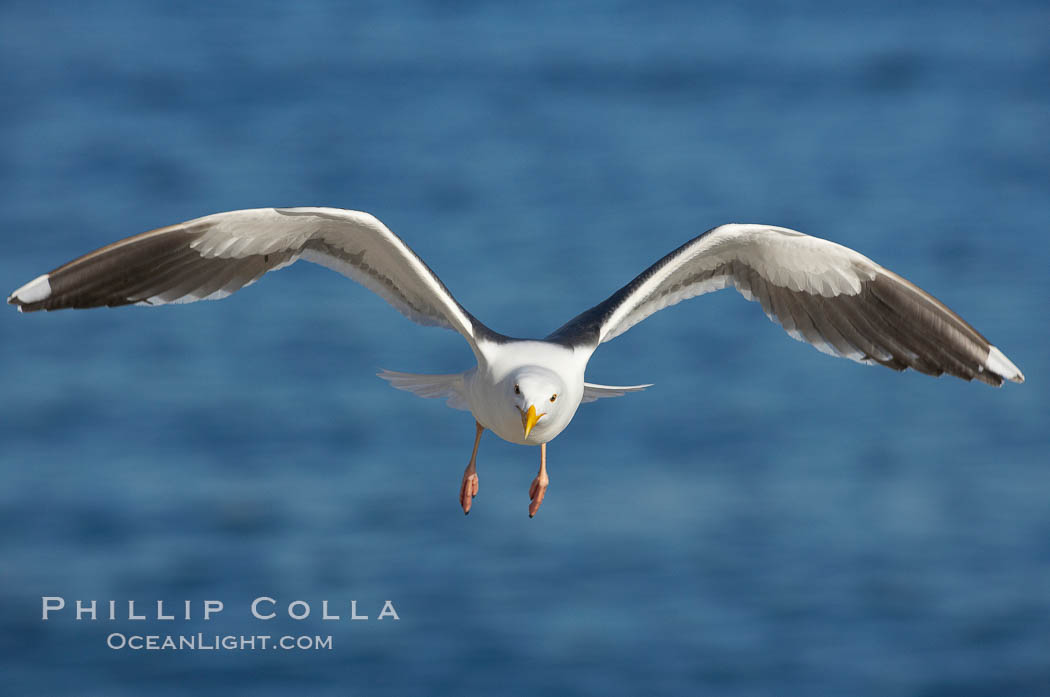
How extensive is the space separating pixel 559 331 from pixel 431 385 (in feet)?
2.64

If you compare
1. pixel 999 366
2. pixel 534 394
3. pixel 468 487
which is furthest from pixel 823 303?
pixel 468 487

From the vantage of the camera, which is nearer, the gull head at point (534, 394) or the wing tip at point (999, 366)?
the gull head at point (534, 394)

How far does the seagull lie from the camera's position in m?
6.59

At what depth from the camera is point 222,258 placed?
22.5 ft

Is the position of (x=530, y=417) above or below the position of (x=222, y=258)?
below

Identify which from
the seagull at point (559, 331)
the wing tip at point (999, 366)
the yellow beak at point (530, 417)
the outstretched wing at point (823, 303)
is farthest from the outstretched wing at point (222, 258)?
the wing tip at point (999, 366)

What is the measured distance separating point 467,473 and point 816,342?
188 cm

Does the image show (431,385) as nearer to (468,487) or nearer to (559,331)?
(468,487)

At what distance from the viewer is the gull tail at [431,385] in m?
7.55

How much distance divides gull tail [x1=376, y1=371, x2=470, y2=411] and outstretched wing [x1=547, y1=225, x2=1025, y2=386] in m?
0.66

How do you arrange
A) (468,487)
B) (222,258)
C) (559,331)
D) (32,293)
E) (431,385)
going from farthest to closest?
(431,385) → (468,487) → (559,331) → (222,258) → (32,293)

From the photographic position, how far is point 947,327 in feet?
23.2

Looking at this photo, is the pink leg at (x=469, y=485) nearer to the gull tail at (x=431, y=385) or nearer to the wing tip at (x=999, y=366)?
the gull tail at (x=431, y=385)

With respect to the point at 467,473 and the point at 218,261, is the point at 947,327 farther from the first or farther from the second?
the point at 218,261
